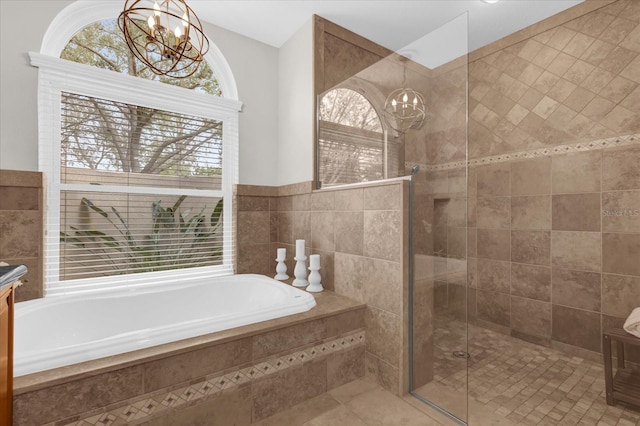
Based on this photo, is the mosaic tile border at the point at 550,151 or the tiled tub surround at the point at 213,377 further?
the mosaic tile border at the point at 550,151

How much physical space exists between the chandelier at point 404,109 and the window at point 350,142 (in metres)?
0.09

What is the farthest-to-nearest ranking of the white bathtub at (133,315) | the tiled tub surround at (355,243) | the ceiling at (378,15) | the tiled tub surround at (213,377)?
the ceiling at (378,15)
the tiled tub surround at (355,243)
the white bathtub at (133,315)
the tiled tub surround at (213,377)

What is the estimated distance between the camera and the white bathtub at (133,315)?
127 centimetres

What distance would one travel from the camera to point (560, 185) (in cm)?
237

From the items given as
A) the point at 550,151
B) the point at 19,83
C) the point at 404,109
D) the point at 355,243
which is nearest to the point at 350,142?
the point at 404,109

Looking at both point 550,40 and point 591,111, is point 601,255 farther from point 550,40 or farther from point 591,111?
point 550,40

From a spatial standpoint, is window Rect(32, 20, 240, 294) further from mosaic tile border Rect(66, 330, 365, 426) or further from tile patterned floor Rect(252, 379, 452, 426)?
tile patterned floor Rect(252, 379, 452, 426)

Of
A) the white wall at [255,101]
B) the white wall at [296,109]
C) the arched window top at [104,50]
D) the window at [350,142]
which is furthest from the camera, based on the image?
the white wall at [255,101]

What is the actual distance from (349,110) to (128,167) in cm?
170

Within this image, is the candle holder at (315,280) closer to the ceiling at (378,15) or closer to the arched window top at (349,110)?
the arched window top at (349,110)

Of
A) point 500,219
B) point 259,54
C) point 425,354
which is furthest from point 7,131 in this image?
point 500,219

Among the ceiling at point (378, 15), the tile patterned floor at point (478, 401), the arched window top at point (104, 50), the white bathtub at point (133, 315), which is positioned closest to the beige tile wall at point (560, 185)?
the ceiling at point (378, 15)

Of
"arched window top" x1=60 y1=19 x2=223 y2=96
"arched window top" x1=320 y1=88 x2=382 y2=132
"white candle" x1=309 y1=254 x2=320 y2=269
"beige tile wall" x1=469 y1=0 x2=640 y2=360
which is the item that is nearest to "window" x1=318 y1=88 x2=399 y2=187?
"arched window top" x1=320 y1=88 x2=382 y2=132

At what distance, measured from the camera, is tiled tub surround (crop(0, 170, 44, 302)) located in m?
1.87
